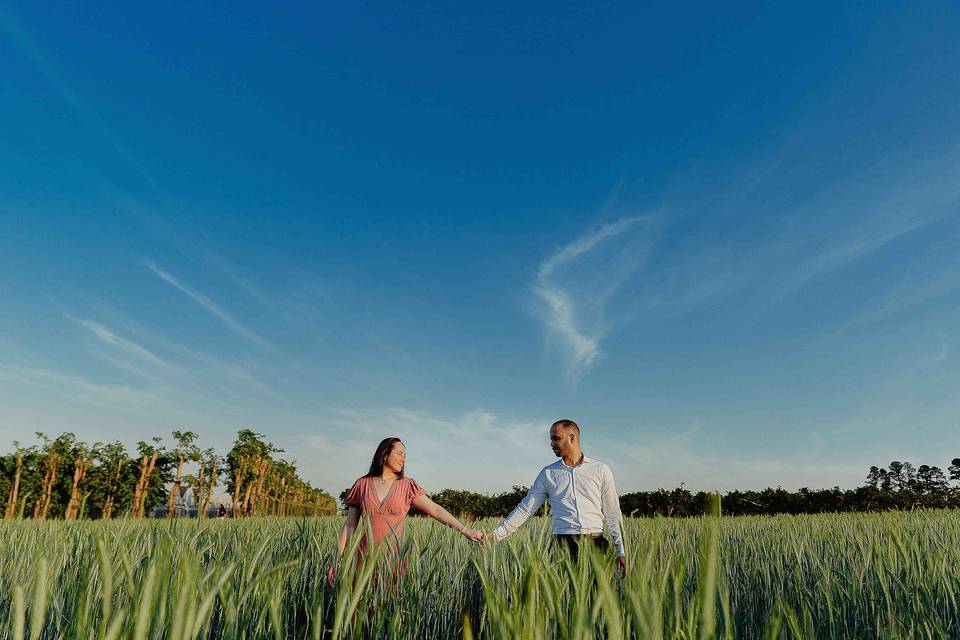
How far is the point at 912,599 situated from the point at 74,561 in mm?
3512

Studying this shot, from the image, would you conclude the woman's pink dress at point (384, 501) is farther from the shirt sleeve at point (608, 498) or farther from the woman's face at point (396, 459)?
the shirt sleeve at point (608, 498)

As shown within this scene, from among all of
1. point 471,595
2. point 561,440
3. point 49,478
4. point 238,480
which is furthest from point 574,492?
point 49,478

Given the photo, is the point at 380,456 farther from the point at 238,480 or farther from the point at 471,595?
the point at 238,480

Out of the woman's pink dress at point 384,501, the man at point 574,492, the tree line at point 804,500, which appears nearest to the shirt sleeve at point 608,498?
the man at point 574,492

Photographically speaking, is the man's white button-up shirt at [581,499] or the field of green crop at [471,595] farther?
the man's white button-up shirt at [581,499]

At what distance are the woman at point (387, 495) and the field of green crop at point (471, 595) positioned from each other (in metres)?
0.40

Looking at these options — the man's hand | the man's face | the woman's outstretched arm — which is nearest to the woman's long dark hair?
the woman's outstretched arm

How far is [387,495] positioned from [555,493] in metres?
1.25

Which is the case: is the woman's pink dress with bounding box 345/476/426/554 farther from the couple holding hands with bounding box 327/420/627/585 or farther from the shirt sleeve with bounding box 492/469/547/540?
the shirt sleeve with bounding box 492/469/547/540

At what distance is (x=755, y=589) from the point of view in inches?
129

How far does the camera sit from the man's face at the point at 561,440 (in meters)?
4.11

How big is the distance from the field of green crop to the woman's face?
703mm

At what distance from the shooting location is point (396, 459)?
3961mm

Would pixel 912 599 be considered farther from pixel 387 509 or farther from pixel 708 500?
pixel 387 509
